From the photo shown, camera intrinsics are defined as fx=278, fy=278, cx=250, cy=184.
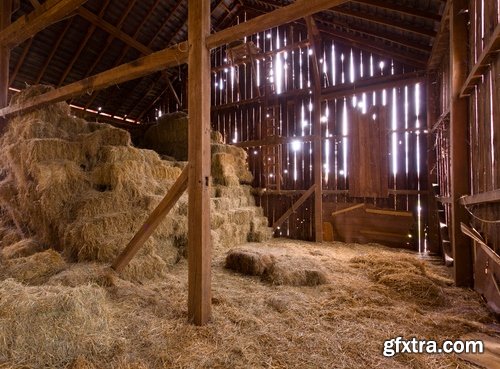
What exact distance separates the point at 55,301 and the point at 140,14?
8.51 m

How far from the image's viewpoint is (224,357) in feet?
7.40

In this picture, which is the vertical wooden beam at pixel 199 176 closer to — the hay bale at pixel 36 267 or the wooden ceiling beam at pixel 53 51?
the hay bale at pixel 36 267

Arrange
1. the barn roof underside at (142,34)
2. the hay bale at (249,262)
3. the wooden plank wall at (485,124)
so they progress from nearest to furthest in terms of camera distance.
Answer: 1. the wooden plank wall at (485,124)
2. the hay bale at (249,262)
3. the barn roof underside at (142,34)

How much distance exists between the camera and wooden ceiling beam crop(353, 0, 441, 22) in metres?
4.87

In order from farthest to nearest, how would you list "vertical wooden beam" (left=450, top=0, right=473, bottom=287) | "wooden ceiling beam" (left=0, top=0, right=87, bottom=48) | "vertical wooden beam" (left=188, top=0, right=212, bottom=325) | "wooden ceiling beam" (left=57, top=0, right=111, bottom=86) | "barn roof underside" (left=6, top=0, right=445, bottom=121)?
"wooden ceiling beam" (left=57, top=0, right=111, bottom=86) → "barn roof underside" (left=6, top=0, right=445, bottom=121) → "wooden ceiling beam" (left=0, top=0, right=87, bottom=48) → "vertical wooden beam" (left=450, top=0, right=473, bottom=287) → "vertical wooden beam" (left=188, top=0, right=212, bottom=325)

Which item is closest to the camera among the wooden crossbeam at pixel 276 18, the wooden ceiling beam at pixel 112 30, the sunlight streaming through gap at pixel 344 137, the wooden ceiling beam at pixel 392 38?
the wooden crossbeam at pixel 276 18

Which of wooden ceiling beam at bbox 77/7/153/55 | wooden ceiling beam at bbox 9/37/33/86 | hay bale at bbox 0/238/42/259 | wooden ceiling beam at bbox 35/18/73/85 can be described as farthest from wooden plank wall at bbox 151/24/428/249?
hay bale at bbox 0/238/42/259

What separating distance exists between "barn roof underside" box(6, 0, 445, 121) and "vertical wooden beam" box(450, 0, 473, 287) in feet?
3.94

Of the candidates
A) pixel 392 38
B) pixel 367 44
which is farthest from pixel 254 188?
pixel 392 38

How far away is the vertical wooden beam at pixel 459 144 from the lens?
3.90m

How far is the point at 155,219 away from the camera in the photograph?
10.5ft

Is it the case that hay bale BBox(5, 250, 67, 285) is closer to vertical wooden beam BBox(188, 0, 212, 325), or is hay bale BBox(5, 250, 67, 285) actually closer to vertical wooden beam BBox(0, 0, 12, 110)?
vertical wooden beam BBox(188, 0, 212, 325)

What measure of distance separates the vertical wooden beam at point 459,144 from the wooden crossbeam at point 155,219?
375 cm

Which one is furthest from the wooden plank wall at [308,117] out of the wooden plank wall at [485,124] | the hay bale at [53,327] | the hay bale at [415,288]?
the hay bale at [53,327]
